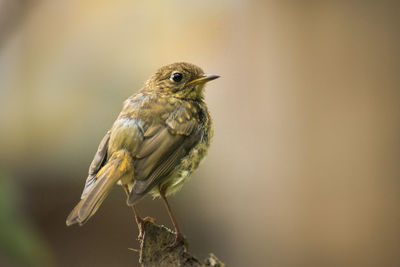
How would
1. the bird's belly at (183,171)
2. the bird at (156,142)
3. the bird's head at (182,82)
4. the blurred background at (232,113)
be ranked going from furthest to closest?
the blurred background at (232,113)
the bird's head at (182,82)
the bird's belly at (183,171)
the bird at (156,142)

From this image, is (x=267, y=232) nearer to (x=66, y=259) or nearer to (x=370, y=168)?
(x=370, y=168)

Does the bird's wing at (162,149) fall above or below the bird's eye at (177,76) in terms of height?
below

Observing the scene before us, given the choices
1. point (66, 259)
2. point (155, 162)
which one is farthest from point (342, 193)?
point (155, 162)

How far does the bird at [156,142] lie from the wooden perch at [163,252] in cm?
5

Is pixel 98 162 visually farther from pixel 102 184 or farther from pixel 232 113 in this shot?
pixel 232 113

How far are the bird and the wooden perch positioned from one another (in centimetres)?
5

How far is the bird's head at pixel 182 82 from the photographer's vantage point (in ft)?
7.41

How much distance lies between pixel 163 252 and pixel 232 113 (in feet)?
11.2

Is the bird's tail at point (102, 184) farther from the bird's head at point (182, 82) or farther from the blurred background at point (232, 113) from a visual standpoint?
the blurred background at point (232, 113)

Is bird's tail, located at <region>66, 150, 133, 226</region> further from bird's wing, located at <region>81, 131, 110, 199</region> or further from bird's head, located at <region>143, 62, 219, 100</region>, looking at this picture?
bird's head, located at <region>143, 62, 219, 100</region>

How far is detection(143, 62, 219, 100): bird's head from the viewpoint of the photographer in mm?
2258

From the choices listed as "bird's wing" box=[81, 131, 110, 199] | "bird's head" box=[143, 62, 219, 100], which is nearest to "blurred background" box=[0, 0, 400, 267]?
"bird's head" box=[143, 62, 219, 100]

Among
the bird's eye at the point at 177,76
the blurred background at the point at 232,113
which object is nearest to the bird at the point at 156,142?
the bird's eye at the point at 177,76

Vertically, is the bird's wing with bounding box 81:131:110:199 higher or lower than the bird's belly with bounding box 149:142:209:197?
higher
